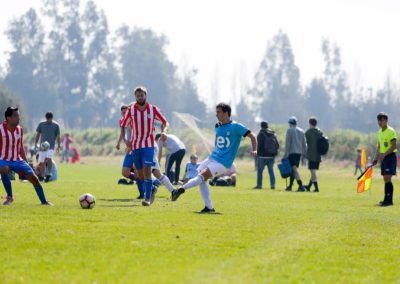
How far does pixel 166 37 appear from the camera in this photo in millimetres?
142000

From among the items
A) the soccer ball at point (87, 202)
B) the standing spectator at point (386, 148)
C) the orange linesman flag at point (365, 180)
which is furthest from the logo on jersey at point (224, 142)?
the orange linesman flag at point (365, 180)

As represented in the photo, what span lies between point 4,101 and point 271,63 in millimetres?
59842

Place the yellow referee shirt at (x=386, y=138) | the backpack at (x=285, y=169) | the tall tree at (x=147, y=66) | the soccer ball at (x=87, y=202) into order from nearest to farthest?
1. the soccer ball at (x=87, y=202)
2. the yellow referee shirt at (x=386, y=138)
3. the backpack at (x=285, y=169)
4. the tall tree at (x=147, y=66)

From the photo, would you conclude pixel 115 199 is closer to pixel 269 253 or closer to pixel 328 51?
pixel 269 253

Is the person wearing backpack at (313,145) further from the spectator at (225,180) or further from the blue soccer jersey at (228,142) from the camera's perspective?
the blue soccer jersey at (228,142)

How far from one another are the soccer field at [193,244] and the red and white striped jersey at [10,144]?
2.91 feet

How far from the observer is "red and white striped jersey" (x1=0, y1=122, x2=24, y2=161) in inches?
647

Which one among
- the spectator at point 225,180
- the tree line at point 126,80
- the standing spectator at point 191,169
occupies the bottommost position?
the spectator at point 225,180

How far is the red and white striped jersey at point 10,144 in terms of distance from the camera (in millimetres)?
16422

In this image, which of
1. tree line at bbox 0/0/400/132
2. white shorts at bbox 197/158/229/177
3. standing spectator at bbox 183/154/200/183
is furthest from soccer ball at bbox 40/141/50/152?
tree line at bbox 0/0/400/132

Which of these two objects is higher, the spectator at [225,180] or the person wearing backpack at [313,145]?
the person wearing backpack at [313,145]

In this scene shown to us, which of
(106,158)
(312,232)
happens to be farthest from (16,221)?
(106,158)

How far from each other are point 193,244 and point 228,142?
16.9ft

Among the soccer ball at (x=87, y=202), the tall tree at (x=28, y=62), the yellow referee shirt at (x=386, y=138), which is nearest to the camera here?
the soccer ball at (x=87, y=202)
